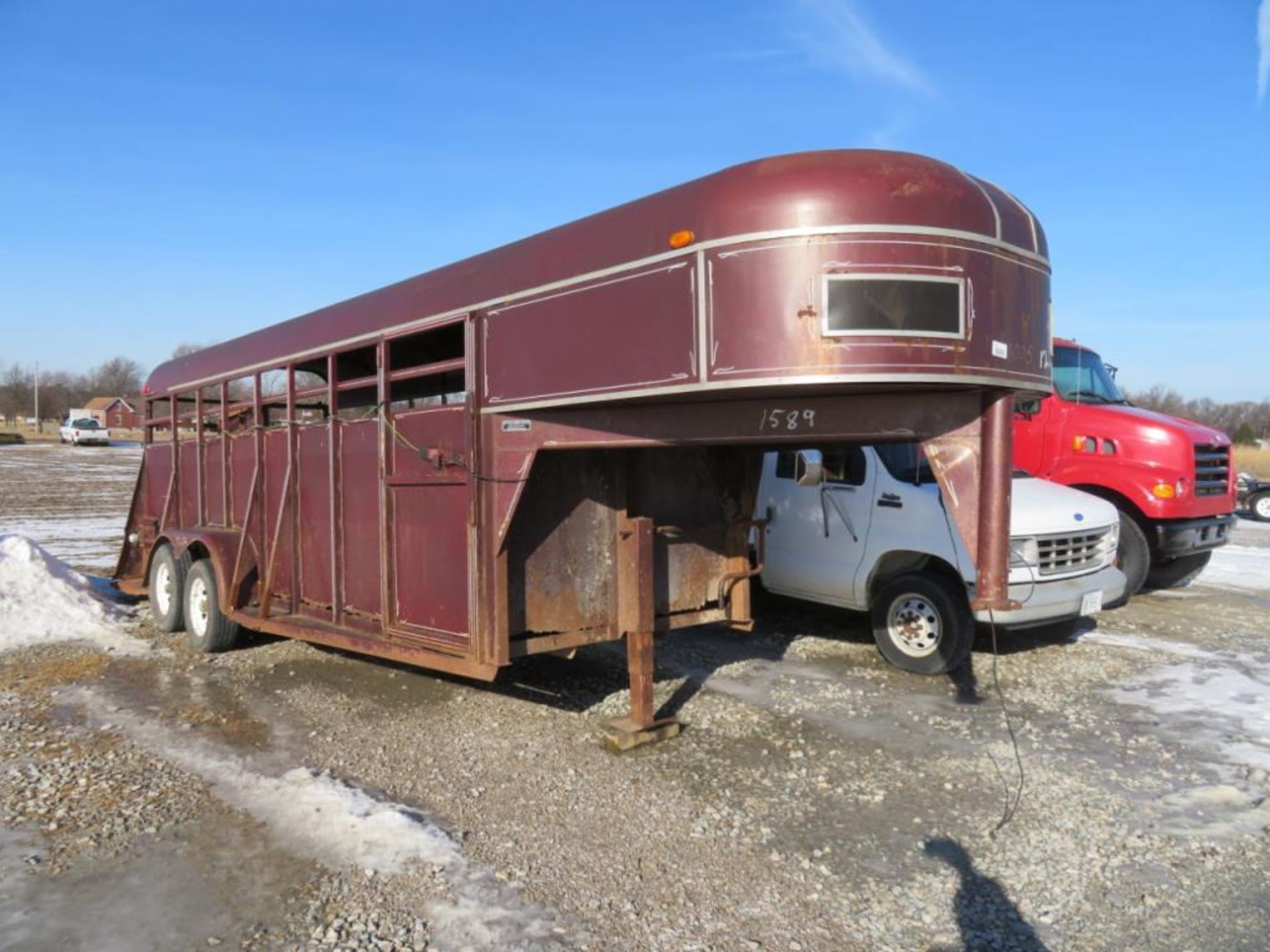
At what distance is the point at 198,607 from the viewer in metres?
8.09

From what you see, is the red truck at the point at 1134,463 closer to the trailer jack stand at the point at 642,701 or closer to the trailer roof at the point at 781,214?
the trailer jack stand at the point at 642,701

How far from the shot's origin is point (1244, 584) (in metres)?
11.6

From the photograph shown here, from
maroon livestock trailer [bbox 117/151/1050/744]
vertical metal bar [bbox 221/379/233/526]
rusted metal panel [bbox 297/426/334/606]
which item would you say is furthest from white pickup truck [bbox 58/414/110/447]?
rusted metal panel [bbox 297/426/334/606]

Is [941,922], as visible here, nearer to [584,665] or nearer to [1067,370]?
[584,665]

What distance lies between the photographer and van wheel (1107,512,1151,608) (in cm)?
941

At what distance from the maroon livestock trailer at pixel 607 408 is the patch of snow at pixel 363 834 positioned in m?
1.09

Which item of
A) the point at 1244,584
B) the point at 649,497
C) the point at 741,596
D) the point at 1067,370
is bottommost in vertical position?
the point at 1244,584

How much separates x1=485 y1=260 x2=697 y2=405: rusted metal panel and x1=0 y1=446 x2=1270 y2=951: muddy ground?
2.14 meters

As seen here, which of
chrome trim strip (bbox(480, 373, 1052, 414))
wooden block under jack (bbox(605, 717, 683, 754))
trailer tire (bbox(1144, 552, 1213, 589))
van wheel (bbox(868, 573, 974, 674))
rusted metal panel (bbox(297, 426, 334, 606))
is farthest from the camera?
trailer tire (bbox(1144, 552, 1213, 589))

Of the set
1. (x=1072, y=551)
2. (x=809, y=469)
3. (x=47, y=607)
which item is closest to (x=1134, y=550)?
(x=1072, y=551)

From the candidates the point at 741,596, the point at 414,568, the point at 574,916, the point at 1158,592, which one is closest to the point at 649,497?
the point at 741,596

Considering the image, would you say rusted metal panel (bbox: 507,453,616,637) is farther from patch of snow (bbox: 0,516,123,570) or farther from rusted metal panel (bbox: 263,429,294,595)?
patch of snow (bbox: 0,516,123,570)

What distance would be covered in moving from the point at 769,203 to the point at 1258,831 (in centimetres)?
378

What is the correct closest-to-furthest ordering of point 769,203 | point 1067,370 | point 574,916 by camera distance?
point 574,916
point 769,203
point 1067,370
